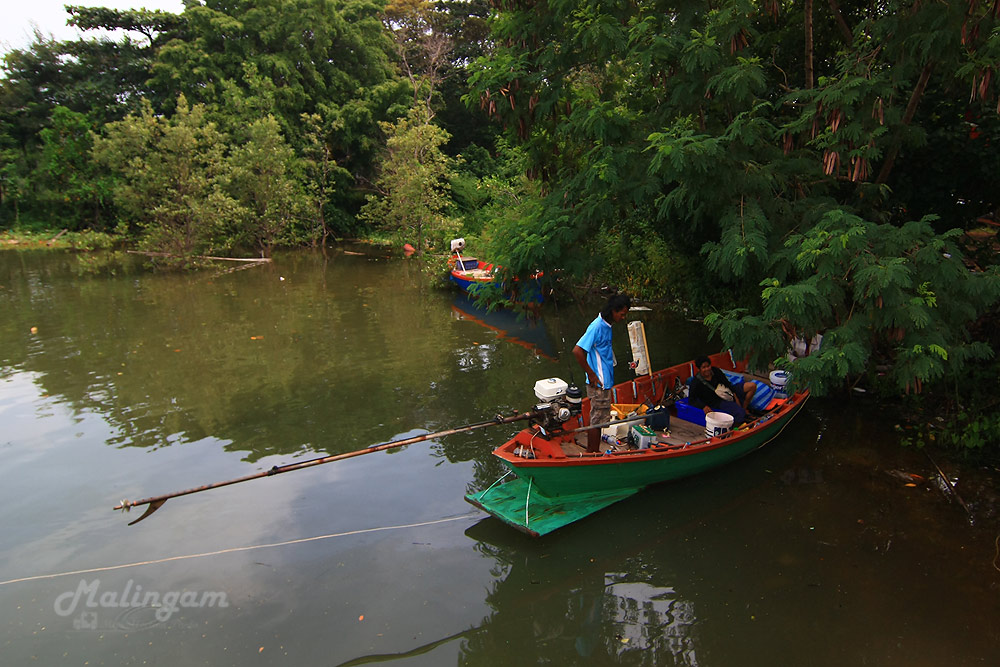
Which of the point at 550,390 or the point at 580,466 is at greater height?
the point at 550,390

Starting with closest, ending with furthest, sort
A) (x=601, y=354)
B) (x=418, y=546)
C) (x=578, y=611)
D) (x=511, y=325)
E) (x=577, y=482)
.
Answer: (x=578, y=611) < (x=418, y=546) < (x=577, y=482) < (x=601, y=354) < (x=511, y=325)

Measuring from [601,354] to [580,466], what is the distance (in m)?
1.31

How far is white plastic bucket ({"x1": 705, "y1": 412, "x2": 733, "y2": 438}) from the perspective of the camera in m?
6.74

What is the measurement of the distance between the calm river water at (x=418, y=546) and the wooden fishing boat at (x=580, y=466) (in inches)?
8.7

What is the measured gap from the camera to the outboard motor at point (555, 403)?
642 centimetres

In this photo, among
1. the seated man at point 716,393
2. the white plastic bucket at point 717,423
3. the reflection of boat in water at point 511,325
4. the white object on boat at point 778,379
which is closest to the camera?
the white plastic bucket at point 717,423

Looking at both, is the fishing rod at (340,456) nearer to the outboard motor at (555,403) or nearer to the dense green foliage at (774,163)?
the outboard motor at (555,403)

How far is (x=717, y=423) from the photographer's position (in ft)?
22.1

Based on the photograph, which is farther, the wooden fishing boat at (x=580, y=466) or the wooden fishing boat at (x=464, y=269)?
the wooden fishing boat at (x=464, y=269)

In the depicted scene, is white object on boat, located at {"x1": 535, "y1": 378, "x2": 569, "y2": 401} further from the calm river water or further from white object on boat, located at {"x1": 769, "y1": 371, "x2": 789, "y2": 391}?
white object on boat, located at {"x1": 769, "y1": 371, "x2": 789, "y2": 391}

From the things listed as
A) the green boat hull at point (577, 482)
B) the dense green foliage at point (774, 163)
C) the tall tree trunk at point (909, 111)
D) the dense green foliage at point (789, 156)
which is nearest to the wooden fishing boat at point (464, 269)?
the dense green foliage at point (774, 163)

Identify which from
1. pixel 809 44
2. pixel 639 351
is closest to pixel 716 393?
pixel 639 351

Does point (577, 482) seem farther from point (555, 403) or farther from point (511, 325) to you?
point (511, 325)

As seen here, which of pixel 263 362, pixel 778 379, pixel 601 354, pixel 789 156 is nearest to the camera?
pixel 601 354
